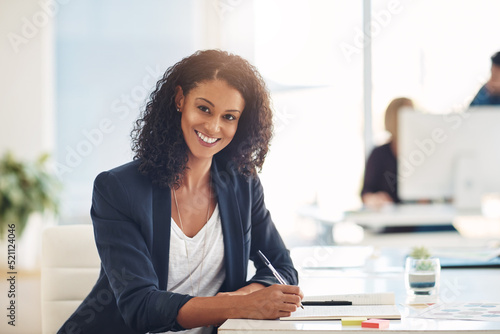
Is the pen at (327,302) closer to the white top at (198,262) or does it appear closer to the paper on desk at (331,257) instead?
the white top at (198,262)

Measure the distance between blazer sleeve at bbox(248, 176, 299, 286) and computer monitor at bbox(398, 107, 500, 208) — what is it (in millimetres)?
1037

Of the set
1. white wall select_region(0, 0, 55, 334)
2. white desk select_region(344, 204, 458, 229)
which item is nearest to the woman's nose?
white desk select_region(344, 204, 458, 229)

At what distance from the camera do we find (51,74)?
5.82m

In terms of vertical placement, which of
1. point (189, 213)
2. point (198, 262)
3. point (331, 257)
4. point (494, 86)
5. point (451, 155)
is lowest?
point (331, 257)

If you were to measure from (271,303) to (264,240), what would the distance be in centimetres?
54

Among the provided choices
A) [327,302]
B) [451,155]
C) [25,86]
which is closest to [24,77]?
[25,86]

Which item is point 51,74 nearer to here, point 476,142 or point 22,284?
point 22,284

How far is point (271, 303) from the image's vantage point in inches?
51.2

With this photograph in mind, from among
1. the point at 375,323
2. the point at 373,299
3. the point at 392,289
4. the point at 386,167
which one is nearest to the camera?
the point at 375,323

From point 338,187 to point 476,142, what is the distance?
3192mm

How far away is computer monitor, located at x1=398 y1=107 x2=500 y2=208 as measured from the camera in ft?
8.68

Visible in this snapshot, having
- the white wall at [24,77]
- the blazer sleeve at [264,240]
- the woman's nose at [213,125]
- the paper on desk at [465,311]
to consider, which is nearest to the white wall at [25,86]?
the white wall at [24,77]

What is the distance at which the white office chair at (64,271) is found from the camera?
1.81m

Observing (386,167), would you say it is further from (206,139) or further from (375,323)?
(375,323)
